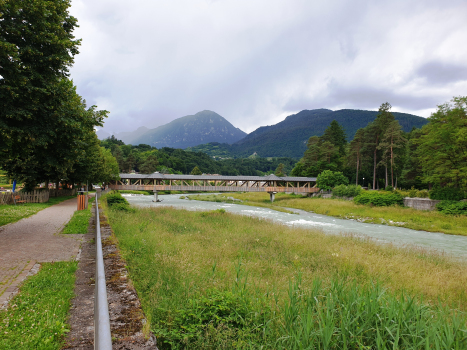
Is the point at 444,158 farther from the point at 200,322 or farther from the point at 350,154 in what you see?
the point at 200,322

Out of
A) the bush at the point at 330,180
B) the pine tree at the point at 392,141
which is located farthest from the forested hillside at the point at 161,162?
the pine tree at the point at 392,141

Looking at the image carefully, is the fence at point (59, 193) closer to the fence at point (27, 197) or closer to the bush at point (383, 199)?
the fence at point (27, 197)

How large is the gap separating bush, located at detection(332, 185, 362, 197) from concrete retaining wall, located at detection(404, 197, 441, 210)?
9902 mm

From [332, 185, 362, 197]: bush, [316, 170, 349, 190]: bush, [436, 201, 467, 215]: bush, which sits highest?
[316, 170, 349, 190]: bush

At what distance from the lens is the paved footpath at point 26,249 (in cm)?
452

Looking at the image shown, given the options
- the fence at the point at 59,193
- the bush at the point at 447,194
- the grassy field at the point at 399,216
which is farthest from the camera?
the fence at the point at 59,193

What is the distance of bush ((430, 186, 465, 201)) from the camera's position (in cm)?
2556

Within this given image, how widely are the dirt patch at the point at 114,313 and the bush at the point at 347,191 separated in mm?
41393

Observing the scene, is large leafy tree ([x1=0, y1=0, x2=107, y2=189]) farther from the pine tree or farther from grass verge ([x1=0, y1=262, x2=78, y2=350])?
the pine tree

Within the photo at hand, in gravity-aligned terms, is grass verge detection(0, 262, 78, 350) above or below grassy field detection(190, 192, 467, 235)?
above

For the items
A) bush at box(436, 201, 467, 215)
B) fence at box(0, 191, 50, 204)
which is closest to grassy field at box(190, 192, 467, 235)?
bush at box(436, 201, 467, 215)

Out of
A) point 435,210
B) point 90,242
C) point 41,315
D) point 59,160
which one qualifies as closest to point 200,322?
point 41,315

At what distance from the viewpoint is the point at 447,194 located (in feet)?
86.7

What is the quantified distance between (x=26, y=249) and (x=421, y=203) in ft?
111
